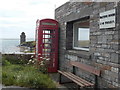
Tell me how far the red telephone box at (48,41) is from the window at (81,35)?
1.09 meters

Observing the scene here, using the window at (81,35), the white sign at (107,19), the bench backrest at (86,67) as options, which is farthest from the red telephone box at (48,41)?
the white sign at (107,19)

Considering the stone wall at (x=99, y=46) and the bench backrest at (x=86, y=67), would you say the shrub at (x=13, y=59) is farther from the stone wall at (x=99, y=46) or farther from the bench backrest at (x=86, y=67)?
the bench backrest at (x=86, y=67)

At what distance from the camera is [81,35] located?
611cm

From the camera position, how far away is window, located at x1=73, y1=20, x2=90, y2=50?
5.64m

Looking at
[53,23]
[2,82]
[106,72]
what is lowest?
[2,82]

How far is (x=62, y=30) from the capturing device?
6.98 m

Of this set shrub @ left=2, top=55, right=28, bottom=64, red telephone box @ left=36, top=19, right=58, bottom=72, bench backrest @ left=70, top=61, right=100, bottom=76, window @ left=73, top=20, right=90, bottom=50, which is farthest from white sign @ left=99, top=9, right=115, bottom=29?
shrub @ left=2, top=55, right=28, bottom=64

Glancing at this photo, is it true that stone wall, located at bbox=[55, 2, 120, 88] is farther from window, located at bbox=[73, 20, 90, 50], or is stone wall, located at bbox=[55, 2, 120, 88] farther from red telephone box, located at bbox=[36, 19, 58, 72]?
red telephone box, located at bbox=[36, 19, 58, 72]

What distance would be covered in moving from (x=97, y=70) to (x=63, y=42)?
2.77m

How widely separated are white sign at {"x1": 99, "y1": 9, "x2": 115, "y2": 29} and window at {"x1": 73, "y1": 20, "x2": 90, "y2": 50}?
4.29 ft

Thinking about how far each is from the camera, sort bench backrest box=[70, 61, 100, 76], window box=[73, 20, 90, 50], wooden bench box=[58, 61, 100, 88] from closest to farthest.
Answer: wooden bench box=[58, 61, 100, 88] < bench backrest box=[70, 61, 100, 76] < window box=[73, 20, 90, 50]

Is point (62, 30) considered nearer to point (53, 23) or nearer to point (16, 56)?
point (53, 23)

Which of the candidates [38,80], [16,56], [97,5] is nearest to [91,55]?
[97,5]

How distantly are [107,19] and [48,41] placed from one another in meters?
3.68
